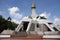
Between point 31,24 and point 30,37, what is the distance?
5194 mm

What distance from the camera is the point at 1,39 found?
430 inches

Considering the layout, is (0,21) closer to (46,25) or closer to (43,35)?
(46,25)

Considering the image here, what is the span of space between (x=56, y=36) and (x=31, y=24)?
18.7ft

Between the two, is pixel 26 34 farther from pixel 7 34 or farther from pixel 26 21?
pixel 26 21

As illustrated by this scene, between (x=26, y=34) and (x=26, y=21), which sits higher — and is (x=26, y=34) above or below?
below

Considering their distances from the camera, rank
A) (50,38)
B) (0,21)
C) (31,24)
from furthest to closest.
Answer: (0,21)
(31,24)
(50,38)

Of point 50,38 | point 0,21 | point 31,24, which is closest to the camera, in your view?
point 50,38

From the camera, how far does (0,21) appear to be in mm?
30688

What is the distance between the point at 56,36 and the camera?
10578 mm

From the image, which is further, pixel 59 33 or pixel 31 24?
pixel 31 24

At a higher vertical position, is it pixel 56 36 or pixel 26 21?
pixel 26 21

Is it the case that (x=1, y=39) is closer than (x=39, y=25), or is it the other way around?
(x=1, y=39)

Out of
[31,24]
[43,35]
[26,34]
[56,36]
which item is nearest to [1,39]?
[26,34]

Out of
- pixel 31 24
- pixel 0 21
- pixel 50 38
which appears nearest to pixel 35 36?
pixel 50 38
